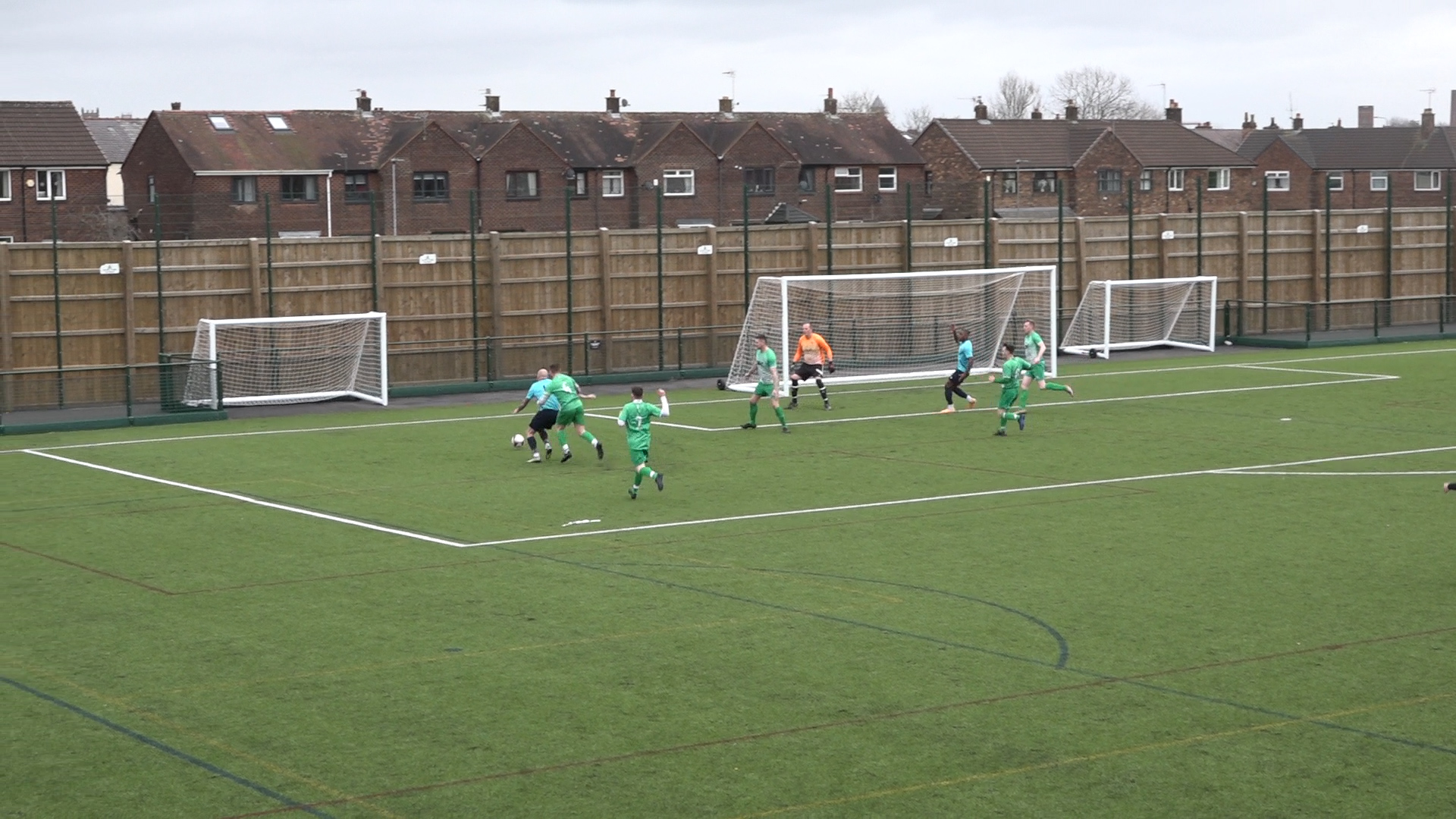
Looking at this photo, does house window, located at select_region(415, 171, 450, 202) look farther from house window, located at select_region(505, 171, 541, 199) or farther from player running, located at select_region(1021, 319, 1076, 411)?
player running, located at select_region(1021, 319, 1076, 411)

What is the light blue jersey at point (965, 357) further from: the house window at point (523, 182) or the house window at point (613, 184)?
the house window at point (613, 184)

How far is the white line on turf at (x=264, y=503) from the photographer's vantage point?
18281 millimetres

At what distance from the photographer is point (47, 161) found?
56.0 metres

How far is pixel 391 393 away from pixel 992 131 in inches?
1938

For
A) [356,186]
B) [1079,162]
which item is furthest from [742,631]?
[1079,162]

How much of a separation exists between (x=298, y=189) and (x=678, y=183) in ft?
51.8

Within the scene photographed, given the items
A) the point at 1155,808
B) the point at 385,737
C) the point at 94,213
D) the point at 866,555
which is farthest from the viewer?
the point at 94,213

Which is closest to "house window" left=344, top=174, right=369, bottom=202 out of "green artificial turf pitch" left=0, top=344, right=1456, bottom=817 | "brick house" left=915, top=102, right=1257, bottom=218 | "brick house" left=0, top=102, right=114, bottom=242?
"brick house" left=0, top=102, right=114, bottom=242

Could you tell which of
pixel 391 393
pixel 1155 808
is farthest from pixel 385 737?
pixel 391 393

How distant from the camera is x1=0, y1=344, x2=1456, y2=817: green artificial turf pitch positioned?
980 cm

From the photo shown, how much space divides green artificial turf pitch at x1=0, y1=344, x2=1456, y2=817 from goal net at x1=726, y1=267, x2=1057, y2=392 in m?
12.1

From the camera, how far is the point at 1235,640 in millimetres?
12984

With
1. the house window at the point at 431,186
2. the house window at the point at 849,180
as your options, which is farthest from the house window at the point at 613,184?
the house window at the point at 849,180

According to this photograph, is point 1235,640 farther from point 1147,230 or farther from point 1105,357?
point 1147,230
